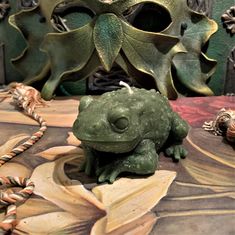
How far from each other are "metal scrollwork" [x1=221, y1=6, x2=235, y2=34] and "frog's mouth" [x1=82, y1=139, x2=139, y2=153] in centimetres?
Result: 76

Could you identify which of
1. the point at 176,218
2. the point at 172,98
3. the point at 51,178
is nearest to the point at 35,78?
the point at 172,98

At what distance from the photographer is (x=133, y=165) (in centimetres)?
91

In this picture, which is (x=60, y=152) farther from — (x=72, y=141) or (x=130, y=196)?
(x=130, y=196)

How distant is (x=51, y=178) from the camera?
92cm

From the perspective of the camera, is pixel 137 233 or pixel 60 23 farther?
pixel 60 23

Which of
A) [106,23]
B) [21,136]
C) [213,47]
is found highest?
[106,23]

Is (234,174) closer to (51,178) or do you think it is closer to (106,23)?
(51,178)

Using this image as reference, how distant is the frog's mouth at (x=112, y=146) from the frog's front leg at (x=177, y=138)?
15cm

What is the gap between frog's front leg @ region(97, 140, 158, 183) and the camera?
35.6 inches

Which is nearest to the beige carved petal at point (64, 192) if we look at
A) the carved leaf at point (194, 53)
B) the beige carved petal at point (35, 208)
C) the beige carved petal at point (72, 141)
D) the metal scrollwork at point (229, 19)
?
the beige carved petal at point (35, 208)

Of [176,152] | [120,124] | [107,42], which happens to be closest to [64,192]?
[120,124]

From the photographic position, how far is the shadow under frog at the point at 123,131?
853mm

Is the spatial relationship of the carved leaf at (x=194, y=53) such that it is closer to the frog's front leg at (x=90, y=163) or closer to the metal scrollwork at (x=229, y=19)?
the metal scrollwork at (x=229, y=19)

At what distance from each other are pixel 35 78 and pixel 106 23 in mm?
342
